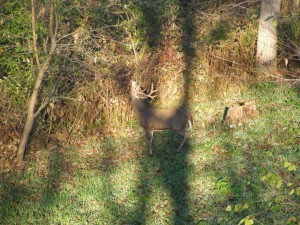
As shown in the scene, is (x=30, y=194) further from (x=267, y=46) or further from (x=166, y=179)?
(x=267, y=46)

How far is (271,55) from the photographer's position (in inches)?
483

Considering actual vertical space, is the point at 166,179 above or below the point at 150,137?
below

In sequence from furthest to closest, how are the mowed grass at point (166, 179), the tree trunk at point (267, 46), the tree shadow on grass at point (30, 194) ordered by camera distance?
the tree trunk at point (267, 46)
the tree shadow on grass at point (30, 194)
the mowed grass at point (166, 179)

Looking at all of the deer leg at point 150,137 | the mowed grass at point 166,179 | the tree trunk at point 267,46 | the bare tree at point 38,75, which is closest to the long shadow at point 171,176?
the mowed grass at point 166,179

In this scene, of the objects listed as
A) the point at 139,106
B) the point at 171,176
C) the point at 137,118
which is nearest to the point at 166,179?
the point at 171,176

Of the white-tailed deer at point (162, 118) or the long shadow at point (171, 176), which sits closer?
the long shadow at point (171, 176)

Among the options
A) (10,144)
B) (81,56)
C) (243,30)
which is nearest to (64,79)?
(81,56)

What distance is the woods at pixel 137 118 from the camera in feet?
24.0

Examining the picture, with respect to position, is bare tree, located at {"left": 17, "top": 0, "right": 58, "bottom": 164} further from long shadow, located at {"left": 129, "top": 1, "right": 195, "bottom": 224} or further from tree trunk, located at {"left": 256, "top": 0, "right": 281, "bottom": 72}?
tree trunk, located at {"left": 256, "top": 0, "right": 281, "bottom": 72}

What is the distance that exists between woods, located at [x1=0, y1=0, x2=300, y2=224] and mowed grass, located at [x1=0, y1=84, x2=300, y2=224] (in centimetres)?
3

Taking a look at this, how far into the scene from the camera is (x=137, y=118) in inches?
385

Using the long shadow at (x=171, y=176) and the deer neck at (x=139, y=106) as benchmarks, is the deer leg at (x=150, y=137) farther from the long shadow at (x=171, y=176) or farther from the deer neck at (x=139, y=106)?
the deer neck at (x=139, y=106)

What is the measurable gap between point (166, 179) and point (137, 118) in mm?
2125

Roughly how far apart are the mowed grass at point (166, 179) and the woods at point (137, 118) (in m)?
0.03
